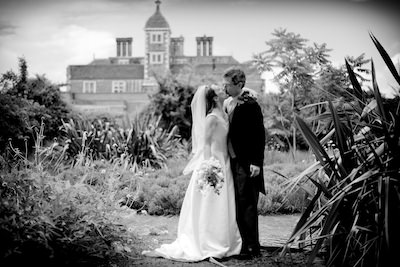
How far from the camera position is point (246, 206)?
3.75 metres

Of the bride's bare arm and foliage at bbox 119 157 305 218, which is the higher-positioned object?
the bride's bare arm

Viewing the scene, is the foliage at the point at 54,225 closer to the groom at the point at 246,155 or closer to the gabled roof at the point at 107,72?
the groom at the point at 246,155

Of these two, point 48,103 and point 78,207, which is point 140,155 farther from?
point 78,207

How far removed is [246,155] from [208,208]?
588 mm

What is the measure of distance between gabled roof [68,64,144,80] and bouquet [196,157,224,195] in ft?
195

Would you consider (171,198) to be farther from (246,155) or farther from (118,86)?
(118,86)

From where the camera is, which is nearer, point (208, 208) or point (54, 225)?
point (54, 225)

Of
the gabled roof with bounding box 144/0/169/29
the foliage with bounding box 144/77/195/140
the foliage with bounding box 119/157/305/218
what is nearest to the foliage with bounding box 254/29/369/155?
the foliage with bounding box 144/77/195/140

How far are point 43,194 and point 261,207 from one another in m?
3.56

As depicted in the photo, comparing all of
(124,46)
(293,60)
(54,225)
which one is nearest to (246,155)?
(54,225)

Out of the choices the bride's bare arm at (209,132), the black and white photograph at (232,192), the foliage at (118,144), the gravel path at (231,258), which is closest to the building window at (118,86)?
the foliage at (118,144)

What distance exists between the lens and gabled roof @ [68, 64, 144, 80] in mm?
62031

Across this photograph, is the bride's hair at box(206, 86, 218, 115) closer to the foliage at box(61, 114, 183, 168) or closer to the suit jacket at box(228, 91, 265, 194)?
the suit jacket at box(228, 91, 265, 194)

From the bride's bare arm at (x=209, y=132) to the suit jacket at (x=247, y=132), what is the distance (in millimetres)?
173
